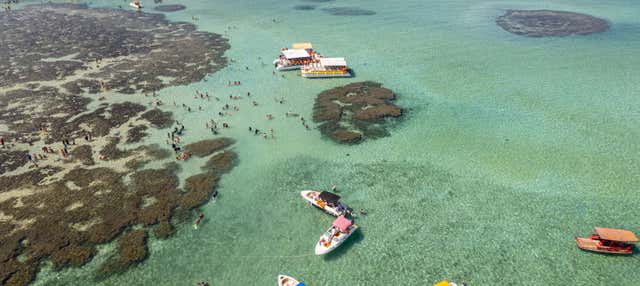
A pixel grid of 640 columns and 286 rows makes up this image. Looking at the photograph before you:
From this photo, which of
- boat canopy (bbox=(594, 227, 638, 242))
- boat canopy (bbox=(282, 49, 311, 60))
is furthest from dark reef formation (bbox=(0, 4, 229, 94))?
boat canopy (bbox=(594, 227, 638, 242))

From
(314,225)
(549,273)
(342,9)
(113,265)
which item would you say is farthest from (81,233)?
(342,9)

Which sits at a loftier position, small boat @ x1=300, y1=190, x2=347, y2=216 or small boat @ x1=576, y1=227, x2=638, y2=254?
small boat @ x1=300, y1=190, x2=347, y2=216

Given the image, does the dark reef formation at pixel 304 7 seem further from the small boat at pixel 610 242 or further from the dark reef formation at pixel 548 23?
the small boat at pixel 610 242

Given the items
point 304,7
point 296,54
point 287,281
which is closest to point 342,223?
point 287,281

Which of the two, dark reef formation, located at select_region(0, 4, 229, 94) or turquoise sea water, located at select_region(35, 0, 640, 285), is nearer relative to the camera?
turquoise sea water, located at select_region(35, 0, 640, 285)

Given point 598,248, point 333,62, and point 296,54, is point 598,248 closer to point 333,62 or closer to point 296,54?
point 333,62

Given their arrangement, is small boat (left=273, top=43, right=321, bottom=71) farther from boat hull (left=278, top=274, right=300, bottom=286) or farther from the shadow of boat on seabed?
boat hull (left=278, top=274, right=300, bottom=286)

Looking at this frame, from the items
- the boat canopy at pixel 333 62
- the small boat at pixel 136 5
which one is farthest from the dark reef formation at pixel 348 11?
the small boat at pixel 136 5
